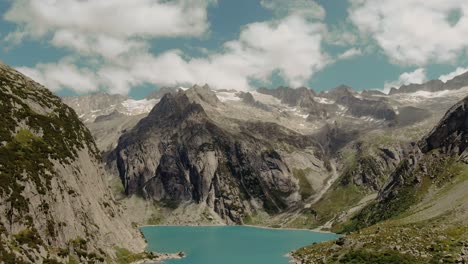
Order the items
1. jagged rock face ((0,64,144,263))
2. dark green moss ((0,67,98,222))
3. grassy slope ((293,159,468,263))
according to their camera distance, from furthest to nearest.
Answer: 1. dark green moss ((0,67,98,222))
2. grassy slope ((293,159,468,263))
3. jagged rock face ((0,64,144,263))

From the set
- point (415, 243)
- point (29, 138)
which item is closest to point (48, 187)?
point (29, 138)

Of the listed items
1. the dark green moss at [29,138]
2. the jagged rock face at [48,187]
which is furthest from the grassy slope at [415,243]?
the dark green moss at [29,138]

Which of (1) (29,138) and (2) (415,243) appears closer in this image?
(2) (415,243)

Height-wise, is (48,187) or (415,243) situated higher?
(48,187)

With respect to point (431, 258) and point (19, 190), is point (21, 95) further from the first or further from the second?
point (431, 258)

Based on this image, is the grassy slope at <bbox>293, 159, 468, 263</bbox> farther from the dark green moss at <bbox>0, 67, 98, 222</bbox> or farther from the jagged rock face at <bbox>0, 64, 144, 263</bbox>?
the dark green moss at <bbox>0, 67, 98, 222</bbox>

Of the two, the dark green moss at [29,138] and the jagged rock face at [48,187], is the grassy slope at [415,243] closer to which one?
the jagged rock face at [48,187]

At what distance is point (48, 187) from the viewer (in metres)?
113

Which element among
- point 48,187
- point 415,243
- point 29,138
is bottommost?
point 415,243

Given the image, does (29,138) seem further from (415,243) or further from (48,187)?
(415,243)

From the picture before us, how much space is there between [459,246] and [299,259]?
4988cm

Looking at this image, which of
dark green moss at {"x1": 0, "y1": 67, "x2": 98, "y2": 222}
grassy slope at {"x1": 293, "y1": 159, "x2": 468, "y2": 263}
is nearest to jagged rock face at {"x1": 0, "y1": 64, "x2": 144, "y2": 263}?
dark green moss at {"x1": 0, "y1": 67, "x2": 98, "y2": 222}

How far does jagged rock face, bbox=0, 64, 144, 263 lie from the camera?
9662cm

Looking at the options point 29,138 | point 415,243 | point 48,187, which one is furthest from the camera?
point 29,138
